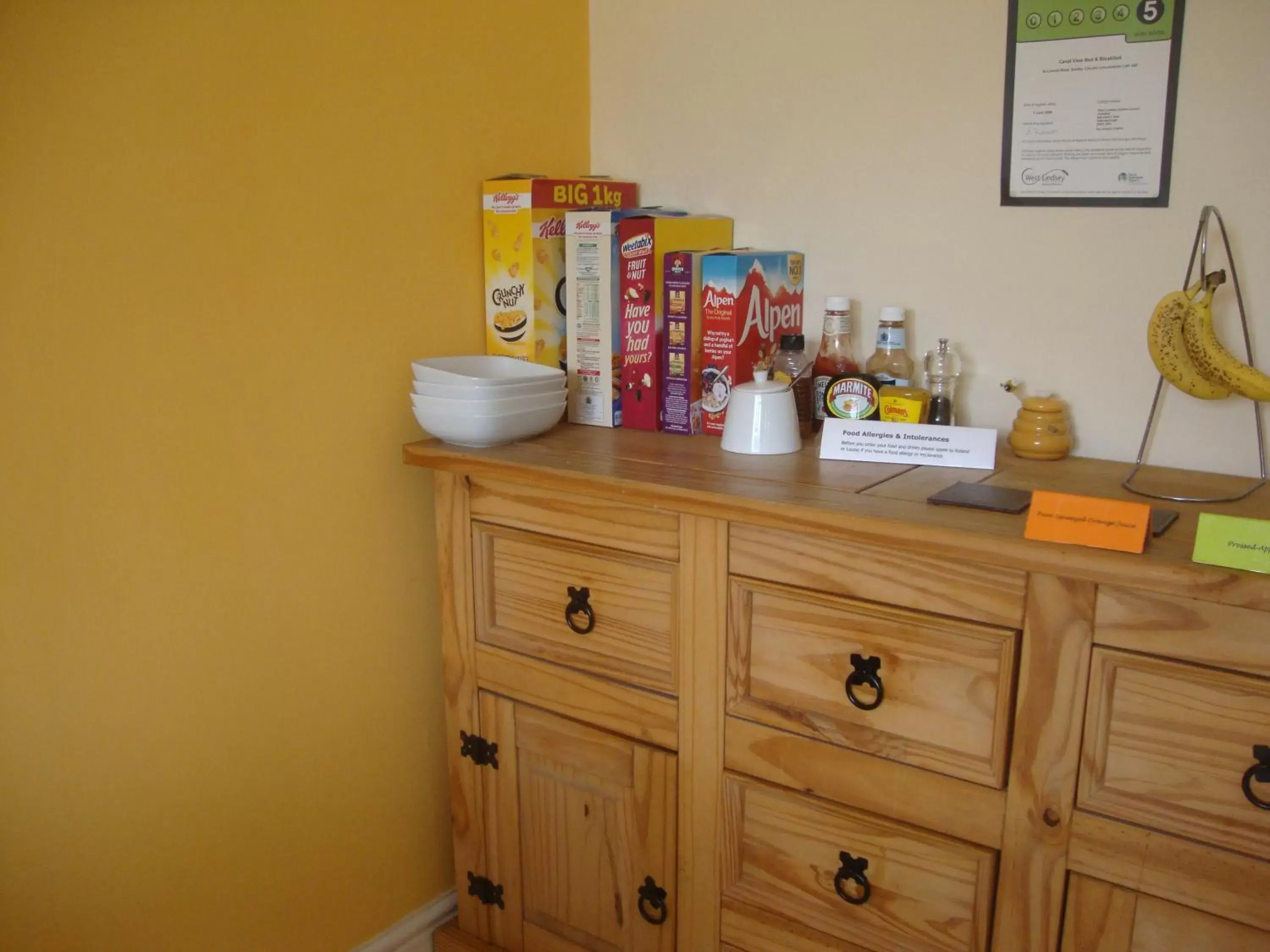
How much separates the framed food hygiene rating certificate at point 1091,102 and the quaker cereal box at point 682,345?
17.8 inches

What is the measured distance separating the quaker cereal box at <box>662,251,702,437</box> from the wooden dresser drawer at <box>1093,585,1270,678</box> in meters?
0.72

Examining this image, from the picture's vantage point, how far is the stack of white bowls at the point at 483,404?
4.87 feet

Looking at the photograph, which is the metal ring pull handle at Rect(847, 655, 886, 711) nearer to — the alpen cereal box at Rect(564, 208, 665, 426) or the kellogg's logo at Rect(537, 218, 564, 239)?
the alpen cereal box at Rect(564, 208, 665, 426)

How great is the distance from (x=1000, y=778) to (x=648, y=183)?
1.16 metres

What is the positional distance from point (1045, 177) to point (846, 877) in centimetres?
94

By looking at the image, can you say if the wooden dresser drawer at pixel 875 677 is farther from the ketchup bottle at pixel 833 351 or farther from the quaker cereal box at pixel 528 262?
the quaker cereal box at pixel 528 262

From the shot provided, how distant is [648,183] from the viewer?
186 centimetres

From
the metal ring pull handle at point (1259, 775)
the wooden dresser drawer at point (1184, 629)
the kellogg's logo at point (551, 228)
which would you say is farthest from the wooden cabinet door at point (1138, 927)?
the kellogg's logo at point (551, 228)

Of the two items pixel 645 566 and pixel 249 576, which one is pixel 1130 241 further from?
pixel 249 576

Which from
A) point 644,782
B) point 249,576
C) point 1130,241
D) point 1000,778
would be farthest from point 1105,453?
point 249,576

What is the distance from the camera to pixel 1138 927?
3.54 ft

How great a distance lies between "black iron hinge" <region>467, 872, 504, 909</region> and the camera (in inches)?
64.9

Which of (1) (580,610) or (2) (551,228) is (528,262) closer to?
(2) (551,228)

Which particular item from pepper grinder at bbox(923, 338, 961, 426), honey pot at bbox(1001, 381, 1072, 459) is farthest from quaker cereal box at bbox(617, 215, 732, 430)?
honey pot at bbox(1001, 381, 1072, 459)
